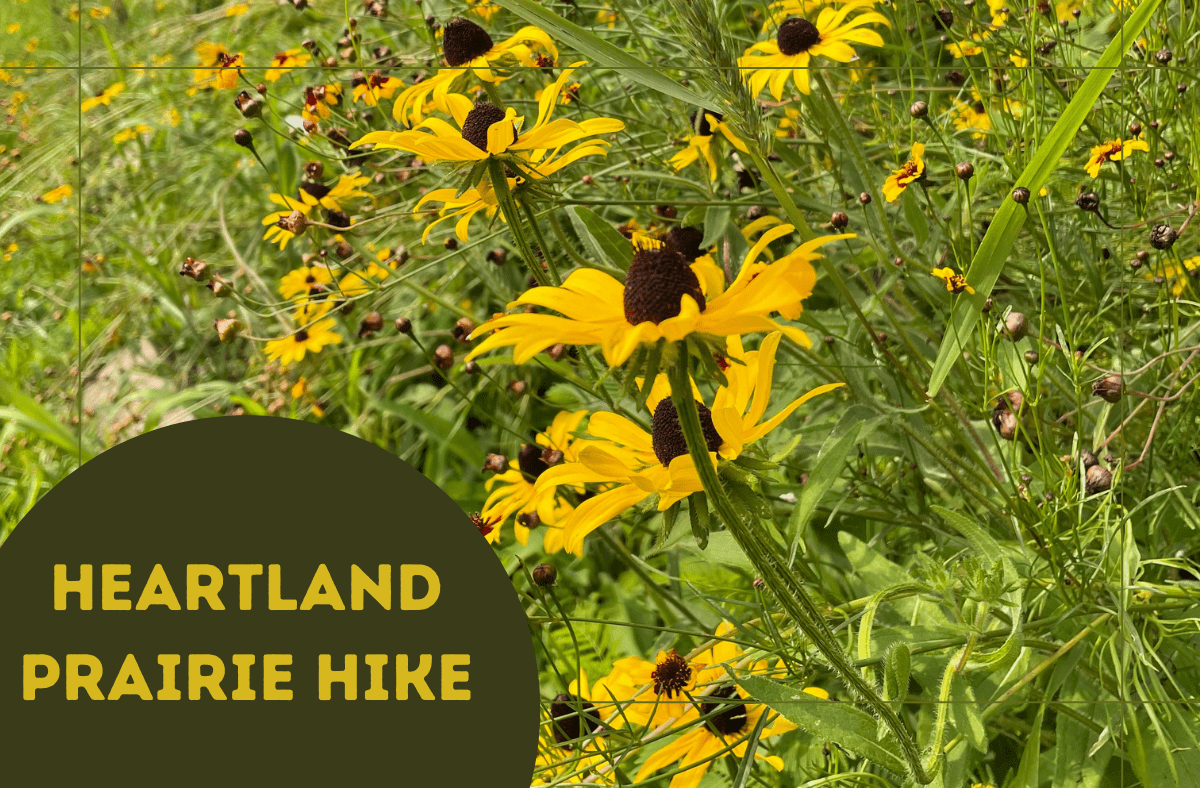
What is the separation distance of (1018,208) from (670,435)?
311 mm

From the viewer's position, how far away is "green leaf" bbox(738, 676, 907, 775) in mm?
561

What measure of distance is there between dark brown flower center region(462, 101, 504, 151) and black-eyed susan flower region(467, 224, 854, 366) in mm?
272

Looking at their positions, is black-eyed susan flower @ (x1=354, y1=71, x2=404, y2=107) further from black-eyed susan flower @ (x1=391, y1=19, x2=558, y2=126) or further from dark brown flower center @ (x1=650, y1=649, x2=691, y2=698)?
dark brown flower center @ (x1=650, y1=649, x2=691, y2=698)

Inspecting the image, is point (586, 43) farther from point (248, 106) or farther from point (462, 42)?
point (248, 106)

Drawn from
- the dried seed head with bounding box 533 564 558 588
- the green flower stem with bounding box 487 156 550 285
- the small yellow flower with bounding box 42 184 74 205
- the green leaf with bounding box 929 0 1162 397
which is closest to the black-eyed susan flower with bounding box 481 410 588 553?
the dried seed head with bounding box 533 564 558 588

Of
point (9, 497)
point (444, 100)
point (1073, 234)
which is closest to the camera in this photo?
point (444, 100)

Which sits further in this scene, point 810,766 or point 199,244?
point 199,244

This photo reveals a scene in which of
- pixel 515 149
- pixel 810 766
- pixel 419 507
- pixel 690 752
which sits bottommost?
pixel 810 766

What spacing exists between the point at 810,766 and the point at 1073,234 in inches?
22.9

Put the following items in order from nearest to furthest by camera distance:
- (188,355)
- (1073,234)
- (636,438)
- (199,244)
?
(636,438), (1073,234), (188,355), (199,244)

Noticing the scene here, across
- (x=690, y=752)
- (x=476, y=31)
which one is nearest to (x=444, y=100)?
(x=476, y=31)

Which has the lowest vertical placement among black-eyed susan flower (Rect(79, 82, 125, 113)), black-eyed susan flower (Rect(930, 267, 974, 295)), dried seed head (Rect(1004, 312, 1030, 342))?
dried seed head (Rect(1004, 312, 1030, 342))

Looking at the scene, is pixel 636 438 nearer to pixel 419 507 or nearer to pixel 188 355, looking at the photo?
pixel 419 507

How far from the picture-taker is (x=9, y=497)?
1595 millimetres
